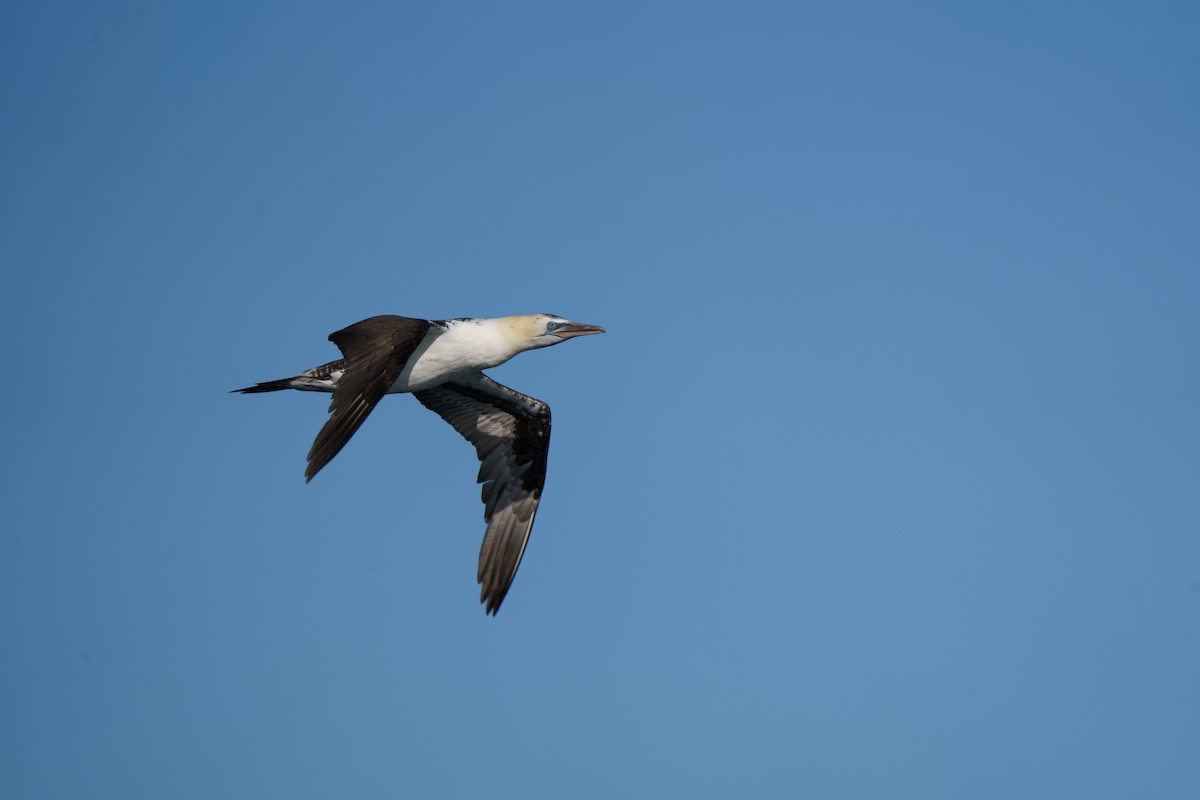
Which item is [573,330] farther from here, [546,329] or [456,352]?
[456,352]

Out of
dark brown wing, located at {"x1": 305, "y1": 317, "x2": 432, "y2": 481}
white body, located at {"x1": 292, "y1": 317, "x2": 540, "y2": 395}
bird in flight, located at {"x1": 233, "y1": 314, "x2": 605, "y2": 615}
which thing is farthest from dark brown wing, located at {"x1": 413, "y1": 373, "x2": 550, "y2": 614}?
dark brown wing, located at {"x1": 305, "y1": 317, "x2": 432, "y2": 481}

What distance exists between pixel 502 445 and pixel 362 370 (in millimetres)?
5918

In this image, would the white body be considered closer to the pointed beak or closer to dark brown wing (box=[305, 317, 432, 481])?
the pointed beak

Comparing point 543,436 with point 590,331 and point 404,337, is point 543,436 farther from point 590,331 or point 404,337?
point 404,337

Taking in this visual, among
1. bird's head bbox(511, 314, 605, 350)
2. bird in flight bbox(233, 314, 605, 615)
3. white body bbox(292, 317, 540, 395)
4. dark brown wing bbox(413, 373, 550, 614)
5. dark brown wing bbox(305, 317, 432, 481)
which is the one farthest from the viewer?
dark brown wing bbox(413, 373, 550, 614)

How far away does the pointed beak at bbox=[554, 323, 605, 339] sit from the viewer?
21.9 m

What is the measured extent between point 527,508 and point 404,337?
5.33 m

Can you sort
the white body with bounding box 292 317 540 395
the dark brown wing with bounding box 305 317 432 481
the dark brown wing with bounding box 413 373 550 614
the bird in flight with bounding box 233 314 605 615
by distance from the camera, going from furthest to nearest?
the dark brown wing with bounding box 413 373 550 614 → the white body with bounding box 292 317 540 395 → the bird in flight with bounding box 233 314 605 615 → the dark brown wing with bounding box 305 317 432 481

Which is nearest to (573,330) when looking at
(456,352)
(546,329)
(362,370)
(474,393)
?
(546,329)

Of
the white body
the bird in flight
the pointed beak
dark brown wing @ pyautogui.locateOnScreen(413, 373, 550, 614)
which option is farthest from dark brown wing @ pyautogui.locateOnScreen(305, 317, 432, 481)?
dark brown wing @ pyautogui.locateOnScreen(413, 373, 550, 614)

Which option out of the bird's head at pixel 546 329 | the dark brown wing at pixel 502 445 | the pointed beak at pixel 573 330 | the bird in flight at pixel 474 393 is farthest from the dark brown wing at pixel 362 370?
the dark brown wing at pixel 502 445

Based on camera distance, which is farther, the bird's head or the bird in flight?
the bird's head

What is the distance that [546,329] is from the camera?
21734mm

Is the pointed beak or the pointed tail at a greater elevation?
the pointed beak
